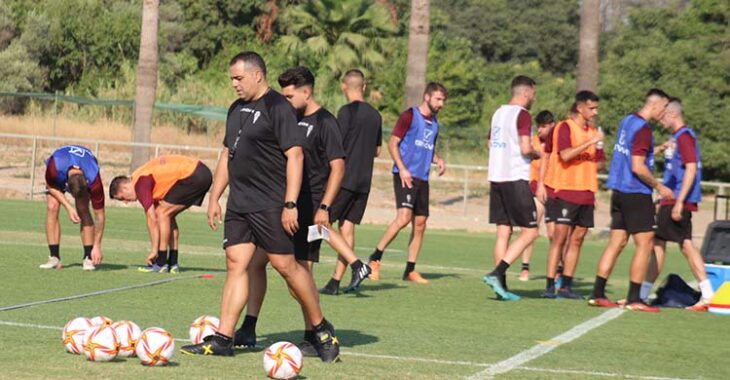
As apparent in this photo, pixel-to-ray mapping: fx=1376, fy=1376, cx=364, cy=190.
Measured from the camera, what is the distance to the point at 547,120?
18062 mm

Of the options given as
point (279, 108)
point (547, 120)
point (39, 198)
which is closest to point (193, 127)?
point (39, 198)

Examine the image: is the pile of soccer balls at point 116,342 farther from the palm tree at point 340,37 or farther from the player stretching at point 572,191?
the palm tree at point 340,37

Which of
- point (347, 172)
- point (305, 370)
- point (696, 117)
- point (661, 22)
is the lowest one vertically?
point (305, 370)

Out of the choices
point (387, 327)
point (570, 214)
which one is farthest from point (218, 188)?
point (570, 214)

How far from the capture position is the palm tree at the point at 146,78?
108ft

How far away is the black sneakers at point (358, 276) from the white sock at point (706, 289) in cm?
373

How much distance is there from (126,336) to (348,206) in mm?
5767

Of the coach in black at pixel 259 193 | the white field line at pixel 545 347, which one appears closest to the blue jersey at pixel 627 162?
the white field line at pixel 545 347

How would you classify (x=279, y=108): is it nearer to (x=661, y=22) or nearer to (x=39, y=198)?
(x=39, y=198)


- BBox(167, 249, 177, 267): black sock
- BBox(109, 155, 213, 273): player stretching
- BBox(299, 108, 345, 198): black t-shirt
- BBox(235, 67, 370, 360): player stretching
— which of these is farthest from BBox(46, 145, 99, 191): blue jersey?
BBox(299, 108, 345, 198): black t-shirt

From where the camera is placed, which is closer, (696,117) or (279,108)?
(279,108)

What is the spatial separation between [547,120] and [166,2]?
138 ft

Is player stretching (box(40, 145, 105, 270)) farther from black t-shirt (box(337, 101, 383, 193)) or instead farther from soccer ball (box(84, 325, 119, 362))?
soccer ball (box(84, 325, 119, 362))

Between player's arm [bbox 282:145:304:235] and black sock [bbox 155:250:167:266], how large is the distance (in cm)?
661
